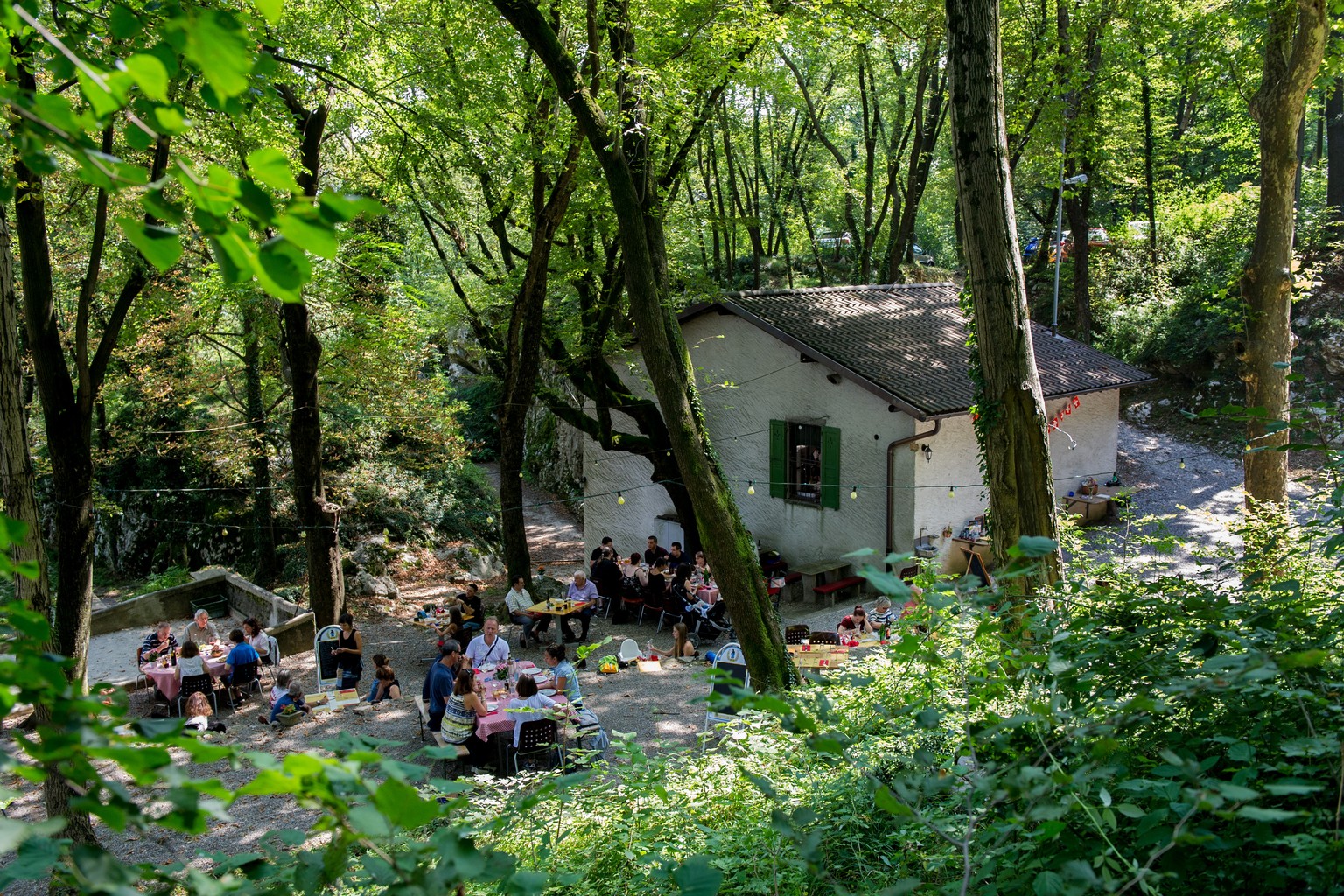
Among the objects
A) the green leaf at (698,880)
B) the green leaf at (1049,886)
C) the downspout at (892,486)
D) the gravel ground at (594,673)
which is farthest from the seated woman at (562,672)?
the green leaf at (698,880)

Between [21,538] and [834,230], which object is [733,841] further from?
[834,230]

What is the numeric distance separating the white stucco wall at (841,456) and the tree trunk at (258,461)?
674 cm

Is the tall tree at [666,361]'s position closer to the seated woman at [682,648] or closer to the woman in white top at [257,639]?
the seated woman at [682,648]

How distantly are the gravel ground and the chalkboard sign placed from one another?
2.27 ft

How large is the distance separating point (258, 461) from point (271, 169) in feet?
64.5

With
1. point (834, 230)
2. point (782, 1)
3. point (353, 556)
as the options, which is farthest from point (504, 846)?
point (834, 230)

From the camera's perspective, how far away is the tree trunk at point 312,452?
42.7ft

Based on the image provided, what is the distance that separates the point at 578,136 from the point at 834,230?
21.8 m

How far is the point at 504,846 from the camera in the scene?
4414 mm

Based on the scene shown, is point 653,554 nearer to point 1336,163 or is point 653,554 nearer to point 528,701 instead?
point 528,701

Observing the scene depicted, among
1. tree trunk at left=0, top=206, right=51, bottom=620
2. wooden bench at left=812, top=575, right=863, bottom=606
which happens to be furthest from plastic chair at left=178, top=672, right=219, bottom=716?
wooden bench at left=812, top=575, right=863, bottom=606

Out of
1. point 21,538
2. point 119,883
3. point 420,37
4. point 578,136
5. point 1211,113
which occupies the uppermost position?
point 1211,113

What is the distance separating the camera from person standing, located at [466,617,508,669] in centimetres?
1103

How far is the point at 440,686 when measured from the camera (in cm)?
992
